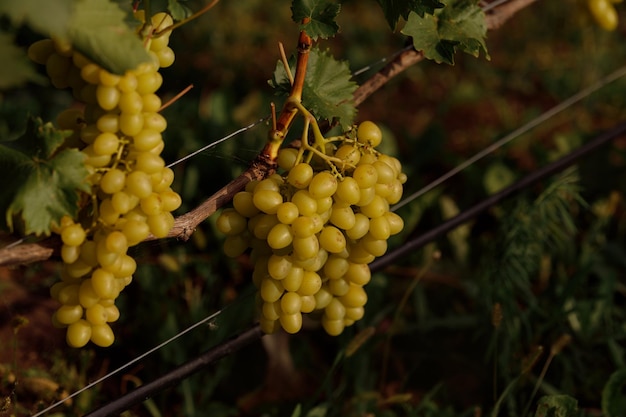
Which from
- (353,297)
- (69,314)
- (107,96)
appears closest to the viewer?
(107,96)

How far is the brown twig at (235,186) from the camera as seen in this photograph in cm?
81

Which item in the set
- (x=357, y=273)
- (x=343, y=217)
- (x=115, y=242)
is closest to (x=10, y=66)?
(x=115, y=242)

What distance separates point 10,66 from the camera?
81cm

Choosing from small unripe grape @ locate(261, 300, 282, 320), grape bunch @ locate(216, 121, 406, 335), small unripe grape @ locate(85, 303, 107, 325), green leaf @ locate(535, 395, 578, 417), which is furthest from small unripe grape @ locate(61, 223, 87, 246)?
green leaf @ locate(535, 395, 578, 417)

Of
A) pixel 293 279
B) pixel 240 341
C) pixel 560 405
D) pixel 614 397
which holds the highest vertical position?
pixel 293 279

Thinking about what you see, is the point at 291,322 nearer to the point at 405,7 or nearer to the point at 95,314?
the point at 95,314

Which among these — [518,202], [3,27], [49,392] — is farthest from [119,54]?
[518,202]

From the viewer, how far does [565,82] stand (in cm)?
314

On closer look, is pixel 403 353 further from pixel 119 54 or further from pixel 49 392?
pixel 119 54

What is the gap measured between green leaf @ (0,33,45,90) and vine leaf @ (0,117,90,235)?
5 cm

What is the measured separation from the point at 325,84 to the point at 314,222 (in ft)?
0.82

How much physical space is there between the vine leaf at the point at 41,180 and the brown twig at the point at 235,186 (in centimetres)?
4

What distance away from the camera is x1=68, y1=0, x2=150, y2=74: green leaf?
733 mm

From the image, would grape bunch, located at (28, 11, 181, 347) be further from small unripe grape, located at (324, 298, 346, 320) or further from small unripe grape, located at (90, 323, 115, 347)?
small unripe grape, located at (324, 298, 346, 320)
